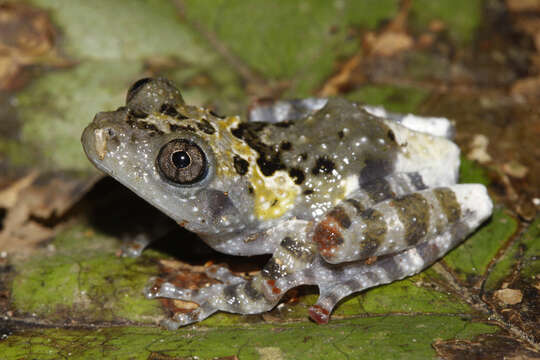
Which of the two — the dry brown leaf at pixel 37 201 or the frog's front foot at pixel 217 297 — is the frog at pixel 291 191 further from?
the dry brown leaf at pixel 37 201

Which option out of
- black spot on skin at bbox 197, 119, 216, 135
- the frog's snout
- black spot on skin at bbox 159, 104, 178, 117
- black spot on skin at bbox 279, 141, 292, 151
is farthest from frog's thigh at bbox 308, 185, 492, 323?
the frog's snout

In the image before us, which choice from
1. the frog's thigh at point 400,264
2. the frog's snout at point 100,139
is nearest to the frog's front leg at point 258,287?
the frog's thigh at point 400,264

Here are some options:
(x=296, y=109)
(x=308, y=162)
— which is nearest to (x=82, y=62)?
(x=296, y=109)

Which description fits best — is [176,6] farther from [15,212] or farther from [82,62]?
[15,212]

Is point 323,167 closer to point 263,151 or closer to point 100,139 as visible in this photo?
point 263,151

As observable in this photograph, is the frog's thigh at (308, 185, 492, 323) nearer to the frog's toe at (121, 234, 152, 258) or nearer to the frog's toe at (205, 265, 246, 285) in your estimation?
the frog's toe at (205, 265, 246, 285)

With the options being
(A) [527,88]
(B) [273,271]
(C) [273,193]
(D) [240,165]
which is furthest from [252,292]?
(A) [527,88]

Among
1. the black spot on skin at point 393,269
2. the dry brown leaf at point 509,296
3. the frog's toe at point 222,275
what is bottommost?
the dry brown leaf at point 509,296
